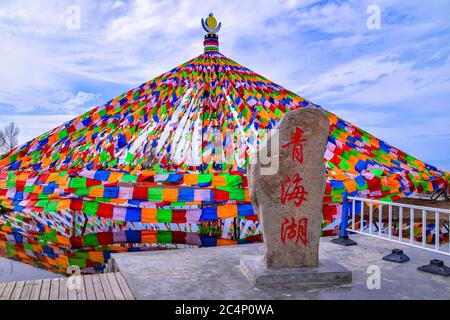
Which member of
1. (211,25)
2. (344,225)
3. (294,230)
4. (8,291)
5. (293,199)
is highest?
(211,25)

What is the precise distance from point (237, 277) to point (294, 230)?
108cm

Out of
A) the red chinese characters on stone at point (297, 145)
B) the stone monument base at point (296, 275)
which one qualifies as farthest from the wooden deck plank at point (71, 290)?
the red chinese characters on stone at point (297, 145)

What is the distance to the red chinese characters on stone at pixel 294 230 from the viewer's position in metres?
5.45

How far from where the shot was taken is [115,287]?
5098 mm

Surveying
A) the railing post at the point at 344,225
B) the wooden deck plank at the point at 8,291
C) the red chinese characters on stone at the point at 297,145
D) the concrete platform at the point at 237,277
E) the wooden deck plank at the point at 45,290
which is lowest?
the wooden deck plank at the point at 8,291

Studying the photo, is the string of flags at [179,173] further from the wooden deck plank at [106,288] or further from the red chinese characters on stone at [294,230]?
the red chinese characters on stone at [294,230]

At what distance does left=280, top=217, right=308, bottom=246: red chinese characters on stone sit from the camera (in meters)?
5.45

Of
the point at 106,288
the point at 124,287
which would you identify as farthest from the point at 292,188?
the point at 106,288

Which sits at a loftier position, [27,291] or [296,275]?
[296,275]

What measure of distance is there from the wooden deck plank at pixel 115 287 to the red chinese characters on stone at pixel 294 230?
88.7 inches

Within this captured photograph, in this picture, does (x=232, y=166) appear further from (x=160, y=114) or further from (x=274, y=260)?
(x=274, y=260)

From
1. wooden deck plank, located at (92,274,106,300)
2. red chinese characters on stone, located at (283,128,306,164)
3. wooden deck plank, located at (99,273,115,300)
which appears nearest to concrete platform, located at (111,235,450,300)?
wooden deck plank, located at (99,273,115,300)

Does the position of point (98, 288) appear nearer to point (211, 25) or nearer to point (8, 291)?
point (8, 291)
